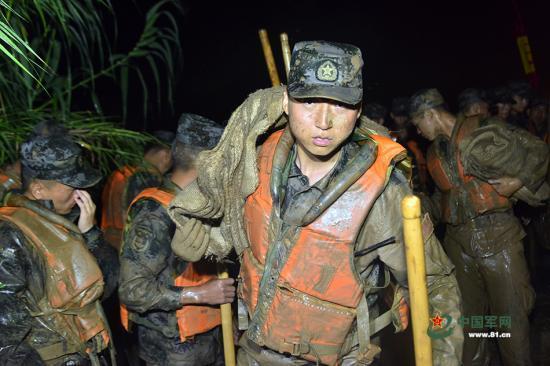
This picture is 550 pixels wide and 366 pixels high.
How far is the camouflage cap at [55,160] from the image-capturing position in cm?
344

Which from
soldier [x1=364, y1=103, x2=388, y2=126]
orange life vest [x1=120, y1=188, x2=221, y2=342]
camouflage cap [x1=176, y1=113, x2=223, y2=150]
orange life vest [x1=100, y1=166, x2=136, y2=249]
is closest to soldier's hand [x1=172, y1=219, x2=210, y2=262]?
orange life vest [x1=120, y1=188, x2=221, y2=342]

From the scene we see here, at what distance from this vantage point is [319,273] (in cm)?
256

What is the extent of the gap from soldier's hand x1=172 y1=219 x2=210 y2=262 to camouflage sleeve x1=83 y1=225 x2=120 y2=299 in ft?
3.77

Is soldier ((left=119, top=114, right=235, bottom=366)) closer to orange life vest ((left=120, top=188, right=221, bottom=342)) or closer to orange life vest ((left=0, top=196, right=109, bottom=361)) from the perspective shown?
orange life vest ((left=120, top=188, right=221, bottom=342))

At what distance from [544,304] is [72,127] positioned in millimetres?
5200

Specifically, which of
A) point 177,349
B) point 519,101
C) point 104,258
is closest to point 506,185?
point 177,349

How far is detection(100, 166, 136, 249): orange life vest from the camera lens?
20.3 feet

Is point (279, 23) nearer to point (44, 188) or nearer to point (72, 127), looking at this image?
point (72, 127)

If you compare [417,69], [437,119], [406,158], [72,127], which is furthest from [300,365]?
[417,69]

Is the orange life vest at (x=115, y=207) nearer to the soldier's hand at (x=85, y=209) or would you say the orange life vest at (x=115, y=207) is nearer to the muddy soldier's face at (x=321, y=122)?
the soldier's hand at (x=85, y=209)

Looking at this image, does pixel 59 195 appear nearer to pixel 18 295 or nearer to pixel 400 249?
pixel 18 295

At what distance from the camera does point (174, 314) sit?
387cm

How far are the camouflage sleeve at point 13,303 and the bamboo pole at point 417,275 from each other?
1.94 meters

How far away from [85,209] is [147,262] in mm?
528
